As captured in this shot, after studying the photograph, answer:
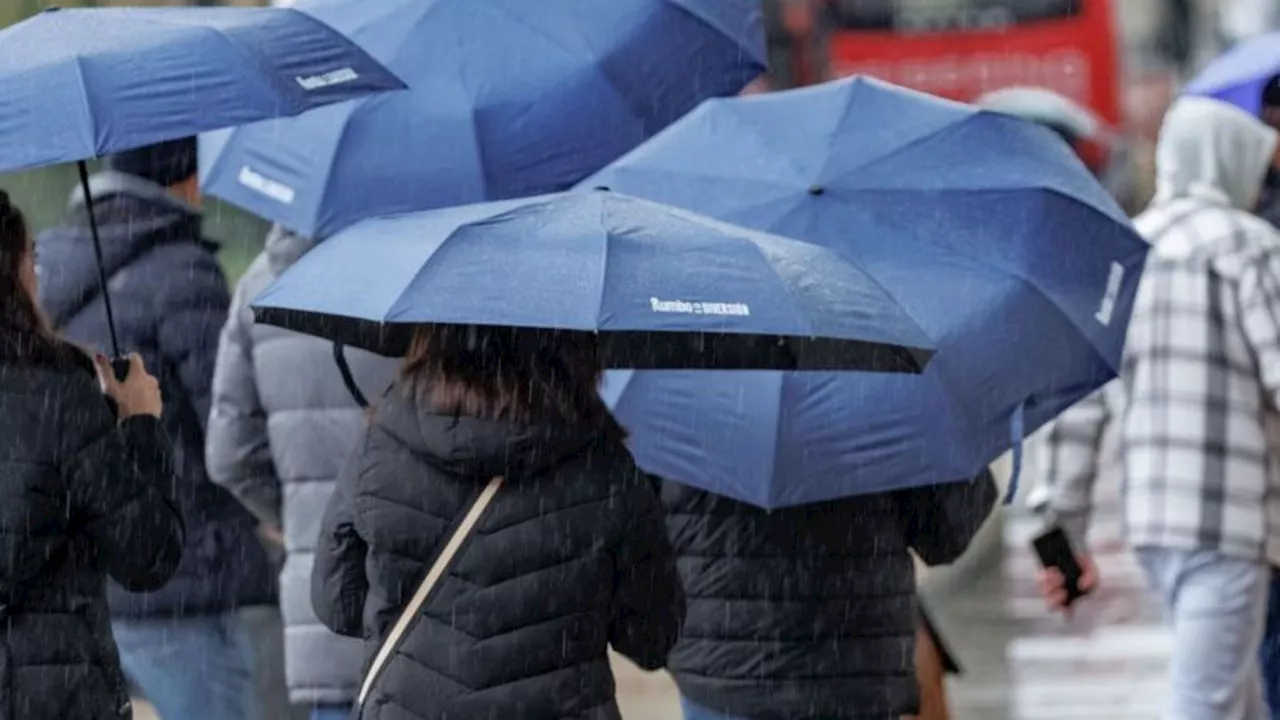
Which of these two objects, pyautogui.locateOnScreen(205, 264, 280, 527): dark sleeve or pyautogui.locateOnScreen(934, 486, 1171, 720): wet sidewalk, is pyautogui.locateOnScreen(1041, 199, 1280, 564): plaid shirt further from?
pyautogui.locateOnScreen(205, 264, 280, 527): dark sleeve

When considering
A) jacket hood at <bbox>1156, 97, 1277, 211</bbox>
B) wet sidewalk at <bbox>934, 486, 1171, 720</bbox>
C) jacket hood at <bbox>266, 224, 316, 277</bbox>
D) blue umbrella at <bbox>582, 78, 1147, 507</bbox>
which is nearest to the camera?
blue umbrella at <bbox>582, 78, 1147, 507</bbox>

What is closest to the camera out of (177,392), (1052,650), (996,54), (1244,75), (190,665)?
(190,665)

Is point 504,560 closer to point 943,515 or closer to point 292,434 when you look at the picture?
point 943,515

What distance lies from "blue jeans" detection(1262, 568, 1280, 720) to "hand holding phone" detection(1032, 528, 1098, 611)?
52 cm

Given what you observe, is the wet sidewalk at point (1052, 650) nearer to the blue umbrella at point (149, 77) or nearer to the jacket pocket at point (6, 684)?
the blue umbrella at point (149, 77)

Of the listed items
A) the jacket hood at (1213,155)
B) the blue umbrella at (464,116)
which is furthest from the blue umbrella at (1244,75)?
the blue umbrella at (464,116)

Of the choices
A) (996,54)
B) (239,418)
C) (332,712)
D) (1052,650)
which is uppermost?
(239,418)

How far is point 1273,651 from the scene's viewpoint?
767cm

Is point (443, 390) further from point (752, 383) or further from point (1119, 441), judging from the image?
point (1119, 441)

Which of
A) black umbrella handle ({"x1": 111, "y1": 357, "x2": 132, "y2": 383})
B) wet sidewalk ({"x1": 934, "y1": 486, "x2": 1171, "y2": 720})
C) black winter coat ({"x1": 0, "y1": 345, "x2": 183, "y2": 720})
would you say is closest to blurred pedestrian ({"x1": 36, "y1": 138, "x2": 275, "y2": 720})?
black umbrella handle ({"x1": 111, "y1": 357, "x2": 132, "y2": 383})

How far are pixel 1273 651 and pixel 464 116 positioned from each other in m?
2.81

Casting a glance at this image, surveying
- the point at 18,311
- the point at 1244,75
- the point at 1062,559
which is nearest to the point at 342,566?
the point at 18,311

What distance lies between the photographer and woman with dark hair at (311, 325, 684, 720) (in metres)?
4.84

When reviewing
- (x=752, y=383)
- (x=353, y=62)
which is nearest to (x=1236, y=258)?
(x=752, y=383)
